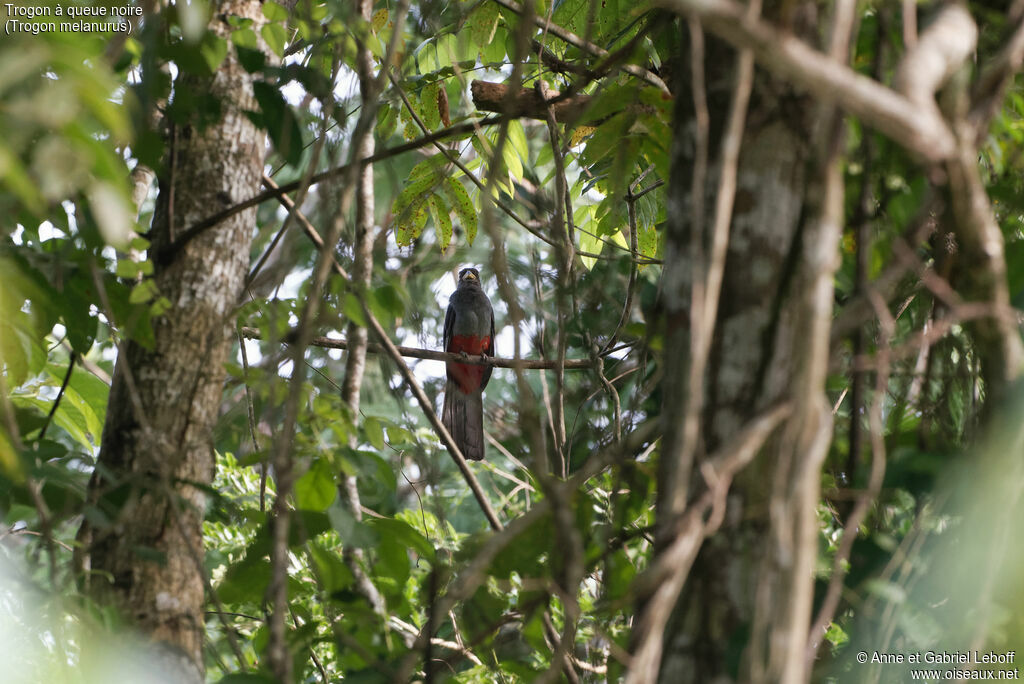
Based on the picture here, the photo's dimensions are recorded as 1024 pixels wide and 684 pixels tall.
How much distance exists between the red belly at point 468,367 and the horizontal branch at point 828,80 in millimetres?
4838

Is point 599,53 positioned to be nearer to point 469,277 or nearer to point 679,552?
point 679,552

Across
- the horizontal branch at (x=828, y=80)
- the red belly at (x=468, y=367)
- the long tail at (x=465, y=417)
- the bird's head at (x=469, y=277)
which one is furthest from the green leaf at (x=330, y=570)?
the bird's head at (x=469, y=277)

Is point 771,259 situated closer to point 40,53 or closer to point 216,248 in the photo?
point 40,53

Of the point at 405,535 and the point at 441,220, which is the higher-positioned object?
the point at 441,220

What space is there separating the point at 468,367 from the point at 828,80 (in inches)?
227

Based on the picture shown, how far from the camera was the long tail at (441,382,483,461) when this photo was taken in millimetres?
6117

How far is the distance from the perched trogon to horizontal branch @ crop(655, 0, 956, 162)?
4.87 meters

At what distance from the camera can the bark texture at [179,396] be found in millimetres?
1661

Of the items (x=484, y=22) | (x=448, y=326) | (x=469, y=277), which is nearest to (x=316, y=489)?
(x=484, y=22)

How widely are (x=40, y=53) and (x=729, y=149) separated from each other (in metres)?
0.81

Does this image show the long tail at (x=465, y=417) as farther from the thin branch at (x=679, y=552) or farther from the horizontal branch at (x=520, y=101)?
the thin branch at (x=679, y=552)

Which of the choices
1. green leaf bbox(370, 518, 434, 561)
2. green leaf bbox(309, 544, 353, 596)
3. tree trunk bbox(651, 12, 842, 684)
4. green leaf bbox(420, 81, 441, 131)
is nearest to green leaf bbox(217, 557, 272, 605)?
green leaf bbox(309, 544, 353, 596)

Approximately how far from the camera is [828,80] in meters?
0.90

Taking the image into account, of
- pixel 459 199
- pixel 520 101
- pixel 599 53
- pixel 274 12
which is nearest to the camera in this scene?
pixel 274 12
